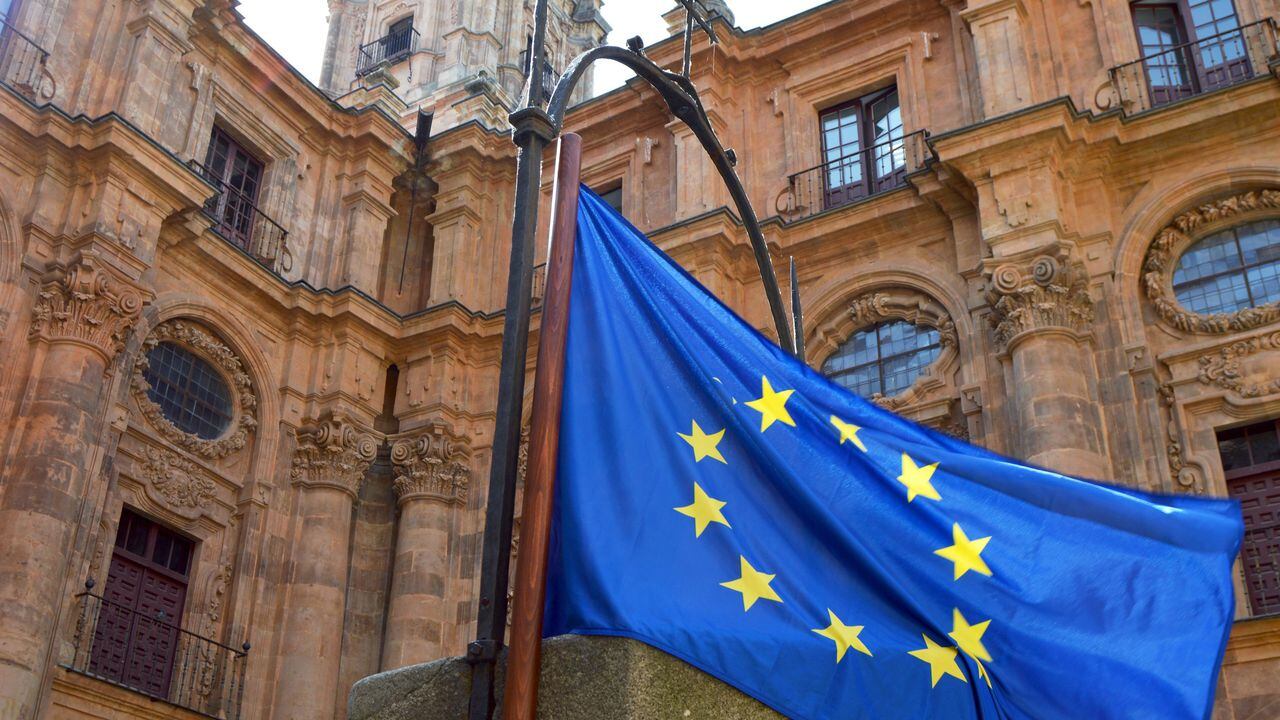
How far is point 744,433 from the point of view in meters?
4.89

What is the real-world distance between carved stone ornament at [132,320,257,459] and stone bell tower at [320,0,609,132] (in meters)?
8.89

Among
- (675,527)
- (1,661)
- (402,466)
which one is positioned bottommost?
(675,527)

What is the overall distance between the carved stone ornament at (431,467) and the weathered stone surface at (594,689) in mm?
15241

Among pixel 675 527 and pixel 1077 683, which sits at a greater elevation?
pixel 675 527

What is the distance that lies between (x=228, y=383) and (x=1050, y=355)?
1097 centimetres

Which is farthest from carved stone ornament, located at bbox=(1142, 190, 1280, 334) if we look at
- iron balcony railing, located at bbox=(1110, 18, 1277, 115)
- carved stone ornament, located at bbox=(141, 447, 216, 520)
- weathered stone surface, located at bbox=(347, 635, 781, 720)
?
weathered stone surface, located at bbox=(347, 635, 781, 720)

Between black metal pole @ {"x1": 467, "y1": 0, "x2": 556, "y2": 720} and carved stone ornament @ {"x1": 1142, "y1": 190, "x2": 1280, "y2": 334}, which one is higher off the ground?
carved stone ornament @ {"x1": 1142, "y1": 190, "x2": 1280, "y2": 334}

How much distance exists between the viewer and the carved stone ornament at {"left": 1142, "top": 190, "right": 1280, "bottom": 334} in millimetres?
15320

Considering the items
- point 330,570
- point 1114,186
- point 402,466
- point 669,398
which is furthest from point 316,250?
point 669,398

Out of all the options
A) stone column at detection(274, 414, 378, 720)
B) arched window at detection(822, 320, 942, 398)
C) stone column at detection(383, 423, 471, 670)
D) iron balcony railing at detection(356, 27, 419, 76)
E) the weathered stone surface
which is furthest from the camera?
iron balcony railing at detection(356, 27, 419, 76)

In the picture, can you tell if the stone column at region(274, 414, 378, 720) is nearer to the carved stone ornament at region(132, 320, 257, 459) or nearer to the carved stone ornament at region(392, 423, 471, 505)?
the carved stone ornament at region(392, 423, 471, 505)

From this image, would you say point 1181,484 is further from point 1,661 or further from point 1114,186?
point 1,661

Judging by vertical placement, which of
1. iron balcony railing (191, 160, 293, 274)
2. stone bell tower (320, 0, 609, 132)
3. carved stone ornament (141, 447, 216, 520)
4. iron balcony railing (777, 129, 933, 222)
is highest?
stone bell tower (320, 0, 609, 132)

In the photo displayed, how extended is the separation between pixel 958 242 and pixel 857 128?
331 centimetres
